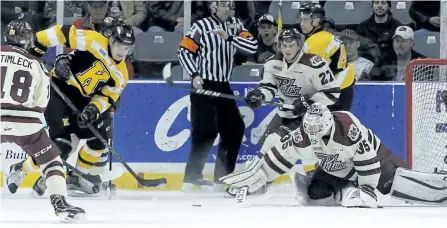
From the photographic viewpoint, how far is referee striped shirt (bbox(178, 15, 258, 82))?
734cm

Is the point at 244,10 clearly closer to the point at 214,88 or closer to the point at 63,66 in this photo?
the point at 214,88

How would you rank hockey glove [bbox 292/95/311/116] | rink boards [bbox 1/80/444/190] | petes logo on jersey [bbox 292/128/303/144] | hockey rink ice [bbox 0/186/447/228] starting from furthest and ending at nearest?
1. rink boards [bbox 1/80/444/190]
2. hockey glove [bbox 292/95/311/116]
3. petes logo on jersey [bbox 292/128/303/144]
4. hockey rink ice [bbox 0/186/447/228]

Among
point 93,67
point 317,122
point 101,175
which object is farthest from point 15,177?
point 317,122

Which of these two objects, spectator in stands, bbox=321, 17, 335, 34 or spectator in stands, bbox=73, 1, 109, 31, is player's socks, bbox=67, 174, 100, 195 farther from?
spectator in stands, bbox=321, 17, 335, 34

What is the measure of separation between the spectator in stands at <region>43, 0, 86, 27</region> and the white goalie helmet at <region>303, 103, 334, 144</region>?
2.41m

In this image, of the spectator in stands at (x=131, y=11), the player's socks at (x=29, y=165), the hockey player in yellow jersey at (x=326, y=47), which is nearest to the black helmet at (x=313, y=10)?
the hockey player in yellow jersey at (x=326, y=47)

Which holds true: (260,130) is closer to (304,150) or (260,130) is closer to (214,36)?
(214,36)

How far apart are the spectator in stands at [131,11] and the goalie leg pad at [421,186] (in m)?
2.37

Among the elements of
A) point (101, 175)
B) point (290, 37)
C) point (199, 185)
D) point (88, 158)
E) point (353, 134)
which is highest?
point (290, 37)

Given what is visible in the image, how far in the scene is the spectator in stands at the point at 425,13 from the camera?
779 centimetres

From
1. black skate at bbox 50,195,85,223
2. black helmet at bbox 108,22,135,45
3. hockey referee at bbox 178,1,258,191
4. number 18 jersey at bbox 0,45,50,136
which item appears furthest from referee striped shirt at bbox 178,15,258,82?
black skate at bbox 50,195,85,223

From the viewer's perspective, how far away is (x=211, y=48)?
746 cm

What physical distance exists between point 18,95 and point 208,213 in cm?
117

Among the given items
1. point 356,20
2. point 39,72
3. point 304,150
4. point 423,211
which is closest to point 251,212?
point 304,150
